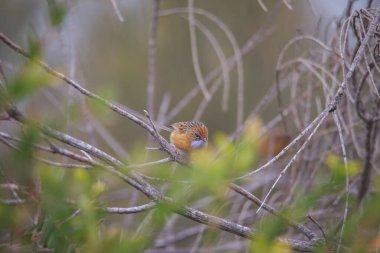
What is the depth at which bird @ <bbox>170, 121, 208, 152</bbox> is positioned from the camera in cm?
191

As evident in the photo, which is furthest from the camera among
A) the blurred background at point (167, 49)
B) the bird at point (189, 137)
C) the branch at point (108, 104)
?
the blurred background at point (167, 49)

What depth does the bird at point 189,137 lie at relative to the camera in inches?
75.2

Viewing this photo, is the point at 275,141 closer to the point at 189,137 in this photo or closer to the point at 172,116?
the point at 172,116

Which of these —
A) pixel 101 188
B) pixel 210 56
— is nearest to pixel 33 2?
pixel 210 56

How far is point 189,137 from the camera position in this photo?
75.7 inches

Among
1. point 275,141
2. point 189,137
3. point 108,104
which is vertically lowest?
point 275,141

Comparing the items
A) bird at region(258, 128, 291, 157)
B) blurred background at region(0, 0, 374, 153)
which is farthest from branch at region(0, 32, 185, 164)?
blurred background at region(0, 0, 374, 153)

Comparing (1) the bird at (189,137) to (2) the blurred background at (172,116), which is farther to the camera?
(1) the bird at (189,137)

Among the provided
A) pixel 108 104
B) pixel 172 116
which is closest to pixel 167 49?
pixel 172 116

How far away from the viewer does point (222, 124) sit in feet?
18.5

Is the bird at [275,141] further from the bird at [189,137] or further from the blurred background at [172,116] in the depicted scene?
the bird at [189,137]

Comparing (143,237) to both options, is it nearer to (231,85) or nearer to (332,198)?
(332,198)

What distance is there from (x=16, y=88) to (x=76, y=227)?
1.45 ft

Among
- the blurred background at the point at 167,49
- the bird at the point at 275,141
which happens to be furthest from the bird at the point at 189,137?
the blurred background at the point at 167,49
